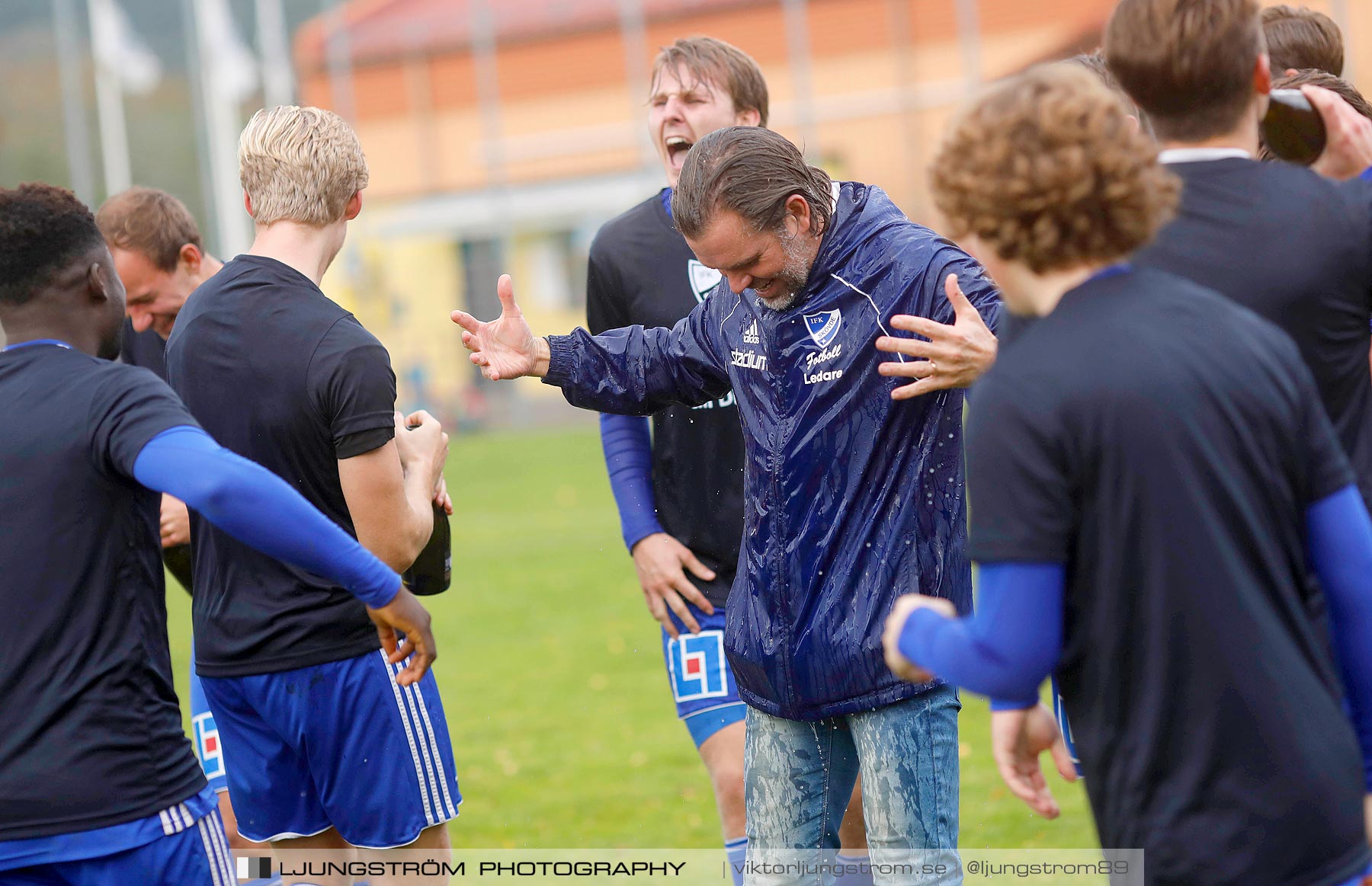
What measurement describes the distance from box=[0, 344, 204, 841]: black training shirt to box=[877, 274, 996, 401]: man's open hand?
155cm

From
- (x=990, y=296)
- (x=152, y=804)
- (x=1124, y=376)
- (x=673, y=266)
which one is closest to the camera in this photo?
(x=1124, y=376)

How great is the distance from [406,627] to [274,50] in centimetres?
3623

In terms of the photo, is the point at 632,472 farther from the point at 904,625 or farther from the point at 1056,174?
the point at 1056,174

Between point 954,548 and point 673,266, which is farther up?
point 673,266

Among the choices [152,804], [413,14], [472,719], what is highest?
[413,14]

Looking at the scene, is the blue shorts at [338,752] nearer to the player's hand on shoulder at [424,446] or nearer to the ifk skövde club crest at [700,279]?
the player's hand on shoulder at [424,446]

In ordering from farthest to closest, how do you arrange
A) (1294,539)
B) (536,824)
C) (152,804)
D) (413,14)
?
(413,14) → (536,824) → (152,804) → (1294,539)

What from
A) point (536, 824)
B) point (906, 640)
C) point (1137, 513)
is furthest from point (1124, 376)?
point (536, 824)

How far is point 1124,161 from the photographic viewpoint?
2.12m

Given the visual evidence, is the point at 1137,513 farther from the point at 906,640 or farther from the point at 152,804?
the point at 152,804

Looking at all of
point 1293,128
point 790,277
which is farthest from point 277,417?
point 1293,128

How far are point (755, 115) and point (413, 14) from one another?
37356 mm

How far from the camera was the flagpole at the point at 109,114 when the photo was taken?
3534cm

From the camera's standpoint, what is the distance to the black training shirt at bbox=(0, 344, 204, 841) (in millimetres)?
2748
